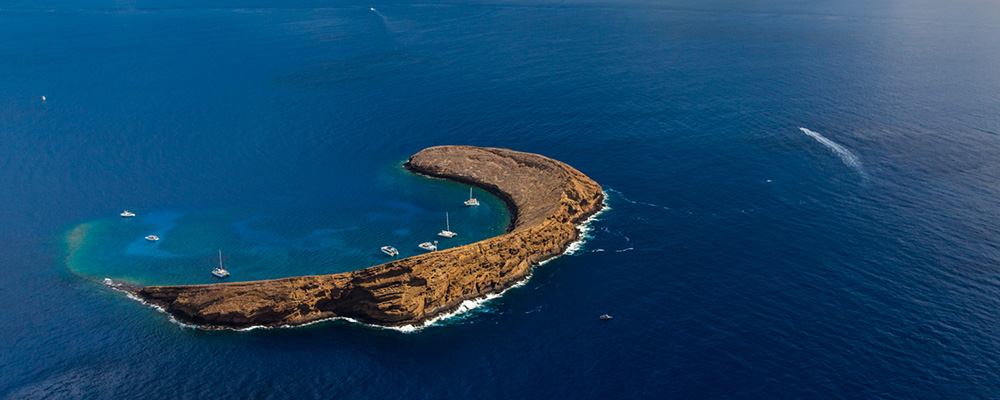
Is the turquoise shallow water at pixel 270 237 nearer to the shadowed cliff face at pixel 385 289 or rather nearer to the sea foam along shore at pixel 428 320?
the sea foam along shore at pixel 428 320

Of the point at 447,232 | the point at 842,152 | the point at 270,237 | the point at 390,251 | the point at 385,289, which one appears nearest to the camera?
the point at 385,289

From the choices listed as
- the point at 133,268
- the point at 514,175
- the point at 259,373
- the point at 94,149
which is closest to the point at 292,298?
the point at 259,373

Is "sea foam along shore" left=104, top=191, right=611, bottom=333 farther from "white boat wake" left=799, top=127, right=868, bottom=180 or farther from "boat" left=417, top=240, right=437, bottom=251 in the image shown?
"white boat wake" left=799, top=127, right=868, bottom=180

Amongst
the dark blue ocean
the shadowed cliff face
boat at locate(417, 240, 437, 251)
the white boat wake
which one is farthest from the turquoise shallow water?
the white boat wake

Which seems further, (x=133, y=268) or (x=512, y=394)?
(x=133, y=268)

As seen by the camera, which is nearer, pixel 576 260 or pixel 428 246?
pixel 576 260

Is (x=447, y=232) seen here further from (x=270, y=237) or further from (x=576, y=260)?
(x=270, y=237)

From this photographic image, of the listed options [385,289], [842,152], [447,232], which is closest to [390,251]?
[447,232]

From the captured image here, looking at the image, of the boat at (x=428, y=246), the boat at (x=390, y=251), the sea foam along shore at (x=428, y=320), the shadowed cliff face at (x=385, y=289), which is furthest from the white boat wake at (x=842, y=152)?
the boat at (x=390, y=251)

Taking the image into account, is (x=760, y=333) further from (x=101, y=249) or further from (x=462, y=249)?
(x=101, y=249)
